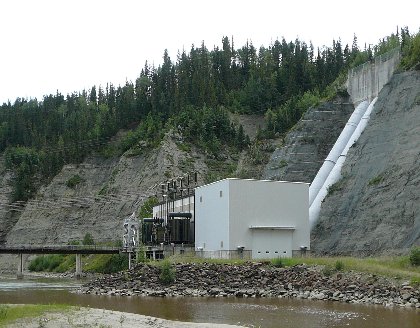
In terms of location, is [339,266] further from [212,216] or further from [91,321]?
[91,321]

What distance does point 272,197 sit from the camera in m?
62.0

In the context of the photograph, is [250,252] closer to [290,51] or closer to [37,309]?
[37,309]

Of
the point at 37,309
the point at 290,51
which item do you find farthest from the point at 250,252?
the point at 290,51

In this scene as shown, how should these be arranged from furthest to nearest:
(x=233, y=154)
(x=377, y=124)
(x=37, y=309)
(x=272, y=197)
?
(x=233, y=154)
(x=377, y=124)
(x=272, y=197)
(x=37, y=309)

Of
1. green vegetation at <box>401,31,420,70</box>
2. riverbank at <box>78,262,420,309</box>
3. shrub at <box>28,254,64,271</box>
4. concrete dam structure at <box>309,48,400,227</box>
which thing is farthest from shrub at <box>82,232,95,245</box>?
green vegetation at <box>401,31,420,70</box>

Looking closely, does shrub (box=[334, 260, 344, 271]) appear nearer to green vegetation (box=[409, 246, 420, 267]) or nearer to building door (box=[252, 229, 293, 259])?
green vegetation (box=[409, 246, 420, 267])

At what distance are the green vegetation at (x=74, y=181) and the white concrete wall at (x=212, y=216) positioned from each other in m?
59.3

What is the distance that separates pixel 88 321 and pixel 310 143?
6645cm

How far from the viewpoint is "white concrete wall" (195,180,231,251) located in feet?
199

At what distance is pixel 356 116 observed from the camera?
83.4 meters

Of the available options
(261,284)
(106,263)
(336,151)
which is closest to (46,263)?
(106,263)

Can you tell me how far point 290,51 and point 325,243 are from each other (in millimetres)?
103959

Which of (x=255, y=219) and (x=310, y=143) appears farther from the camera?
(x=310, y=143)

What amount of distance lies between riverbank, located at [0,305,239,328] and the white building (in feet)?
101
